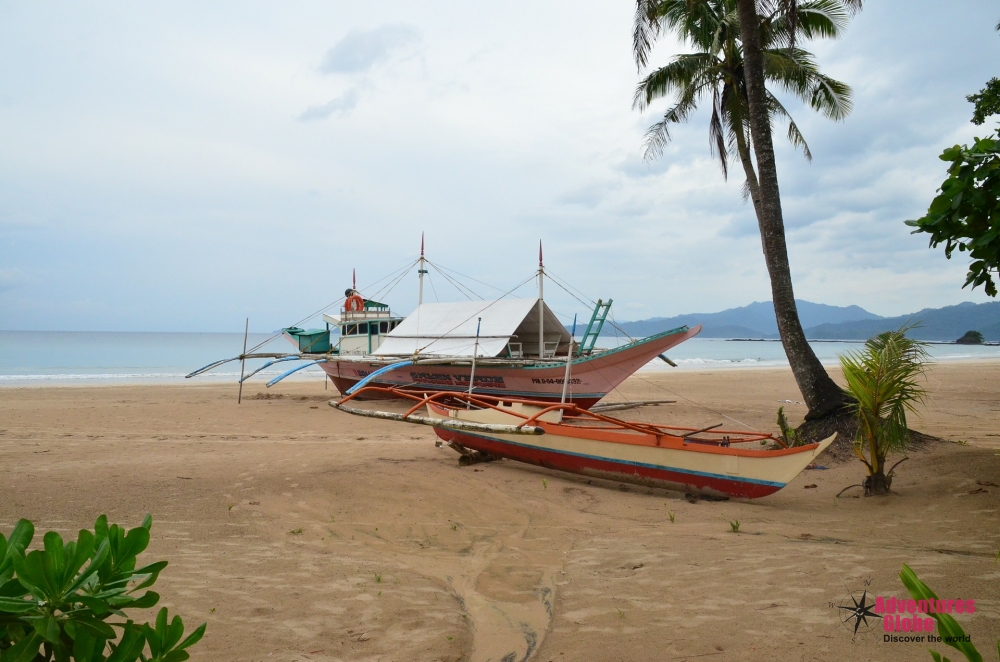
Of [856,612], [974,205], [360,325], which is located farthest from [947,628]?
[360,325]

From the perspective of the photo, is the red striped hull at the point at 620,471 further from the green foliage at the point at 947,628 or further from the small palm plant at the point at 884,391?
the green foliage at the point at 947,628

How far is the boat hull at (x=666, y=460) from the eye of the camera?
6.27m

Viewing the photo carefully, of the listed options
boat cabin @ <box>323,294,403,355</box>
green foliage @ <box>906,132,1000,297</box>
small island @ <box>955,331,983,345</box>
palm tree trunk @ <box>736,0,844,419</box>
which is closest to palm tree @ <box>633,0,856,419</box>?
palm tree trunk @ <box>736,0,844,419</box>

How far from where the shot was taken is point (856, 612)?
334 centimetres

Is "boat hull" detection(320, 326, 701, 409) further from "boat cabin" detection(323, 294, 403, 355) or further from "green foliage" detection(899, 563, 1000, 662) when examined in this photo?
"green foliage" detection(899, 563, 1000, 662)

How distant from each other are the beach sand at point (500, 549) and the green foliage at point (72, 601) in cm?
225

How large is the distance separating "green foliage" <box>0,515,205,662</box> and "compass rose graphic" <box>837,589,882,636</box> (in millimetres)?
3311

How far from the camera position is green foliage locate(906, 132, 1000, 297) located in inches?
144

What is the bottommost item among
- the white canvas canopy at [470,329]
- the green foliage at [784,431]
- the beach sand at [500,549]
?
the beach sand at [500,549]

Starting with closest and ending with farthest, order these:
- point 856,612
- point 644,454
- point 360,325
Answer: point 856,612, point 644,454, point 360,325

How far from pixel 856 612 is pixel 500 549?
2.79 meters

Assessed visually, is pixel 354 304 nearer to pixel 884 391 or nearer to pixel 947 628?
pixel 884 391

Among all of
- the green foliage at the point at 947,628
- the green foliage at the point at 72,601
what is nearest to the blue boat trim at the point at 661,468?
the green foliage at the point at 947,628

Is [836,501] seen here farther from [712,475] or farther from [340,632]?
[340,632]
